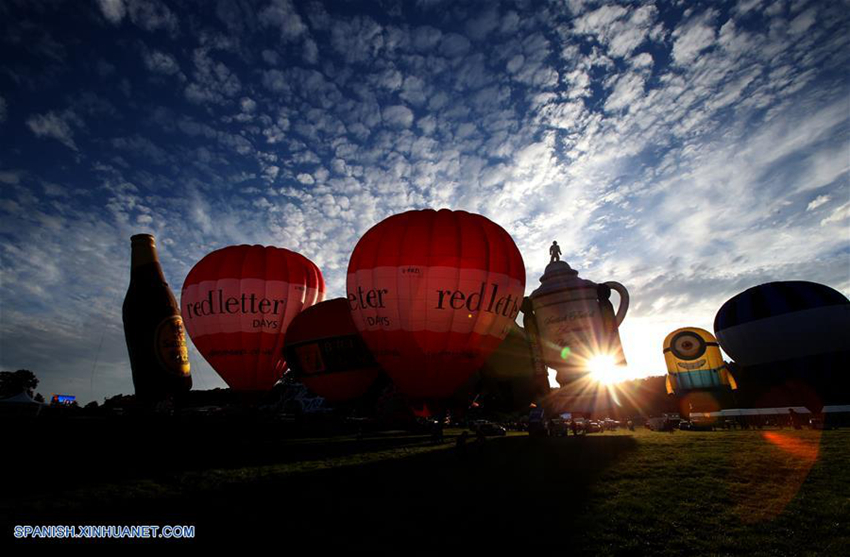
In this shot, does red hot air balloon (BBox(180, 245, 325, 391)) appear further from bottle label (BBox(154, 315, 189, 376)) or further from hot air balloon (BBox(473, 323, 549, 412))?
hot air balloon (BBox(473, 323, 549, 412))

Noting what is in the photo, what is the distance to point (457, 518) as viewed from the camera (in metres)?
5.98

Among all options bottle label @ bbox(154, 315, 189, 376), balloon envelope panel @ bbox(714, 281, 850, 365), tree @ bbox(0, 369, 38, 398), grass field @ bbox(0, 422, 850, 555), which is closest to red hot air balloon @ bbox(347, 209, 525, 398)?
grass field @ bbox(0, 422, 850, 555)

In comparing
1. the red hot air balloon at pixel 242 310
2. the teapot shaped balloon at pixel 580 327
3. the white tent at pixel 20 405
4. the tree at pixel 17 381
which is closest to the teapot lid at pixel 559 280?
the teapot shaped balloon at pixel 580 327

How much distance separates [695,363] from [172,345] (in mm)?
33529

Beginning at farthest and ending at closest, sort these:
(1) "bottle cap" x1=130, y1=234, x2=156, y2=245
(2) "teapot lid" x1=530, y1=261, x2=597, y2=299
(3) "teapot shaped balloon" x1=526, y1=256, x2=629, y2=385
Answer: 1. (2) "teapot lid" x1=530, y1=261, x2=597, y2=299
2. (3) "teapot shaped balloon" x1=526, y1=256, x2=629, y2=385
3. (1) "bottle cap" x1=130, y1=234, x2=156, y2=245

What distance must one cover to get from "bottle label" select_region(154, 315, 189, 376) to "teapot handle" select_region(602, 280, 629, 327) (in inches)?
1034

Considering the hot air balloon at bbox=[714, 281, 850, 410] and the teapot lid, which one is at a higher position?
the teapot lid

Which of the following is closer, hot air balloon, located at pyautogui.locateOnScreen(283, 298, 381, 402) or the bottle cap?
hot air balloon, located at pyautogui.locateOnScreen(283, 298, 381, 402)

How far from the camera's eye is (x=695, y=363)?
3003 centimetres

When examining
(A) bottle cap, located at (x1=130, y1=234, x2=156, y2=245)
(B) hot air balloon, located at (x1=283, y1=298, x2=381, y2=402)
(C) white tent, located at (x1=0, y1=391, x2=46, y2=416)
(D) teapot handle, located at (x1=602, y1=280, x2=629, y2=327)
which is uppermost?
(A) bottle cap, located at (x1=130, y1=234, x2=156, y2=245)

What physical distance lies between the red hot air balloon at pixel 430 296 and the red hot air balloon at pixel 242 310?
628 centimetres

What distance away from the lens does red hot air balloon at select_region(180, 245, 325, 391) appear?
20344 millimetres

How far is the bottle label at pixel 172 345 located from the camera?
20969 mm

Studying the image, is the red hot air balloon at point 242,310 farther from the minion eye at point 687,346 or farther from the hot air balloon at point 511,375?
the minion eye at point 687,346
